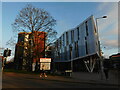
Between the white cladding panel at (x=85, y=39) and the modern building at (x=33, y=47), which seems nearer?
the modern building at (x=33, y=47)

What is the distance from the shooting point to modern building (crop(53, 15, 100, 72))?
33800 millimetres

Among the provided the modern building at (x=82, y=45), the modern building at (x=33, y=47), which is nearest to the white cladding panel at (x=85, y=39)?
the modern building at (x=82, y=45)

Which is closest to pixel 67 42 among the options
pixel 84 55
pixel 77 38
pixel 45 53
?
pixel 77 38

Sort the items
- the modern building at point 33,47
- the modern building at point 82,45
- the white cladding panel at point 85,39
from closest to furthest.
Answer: the modern building at point 33,47
the modern building at point 82,45
the white cladding panel at point 85,39

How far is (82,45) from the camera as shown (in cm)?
4119

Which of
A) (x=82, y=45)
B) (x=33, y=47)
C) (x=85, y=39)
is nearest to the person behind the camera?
(x=33, y=47)

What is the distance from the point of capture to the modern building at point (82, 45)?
111 feet

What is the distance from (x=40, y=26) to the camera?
24250 millimetres

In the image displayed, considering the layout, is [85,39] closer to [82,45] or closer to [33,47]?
[82,45]

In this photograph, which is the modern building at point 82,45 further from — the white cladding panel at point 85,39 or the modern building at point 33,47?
the modern building at point 33,47

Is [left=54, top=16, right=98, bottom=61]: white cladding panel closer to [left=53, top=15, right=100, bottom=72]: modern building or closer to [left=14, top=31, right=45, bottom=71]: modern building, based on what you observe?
[left=53, top=15, right=100, bottom=72]: modern building

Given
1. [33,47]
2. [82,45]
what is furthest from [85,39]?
[33,47]

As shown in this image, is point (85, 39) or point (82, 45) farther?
point (82, 45)

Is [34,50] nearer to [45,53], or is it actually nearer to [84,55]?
[45,53]
